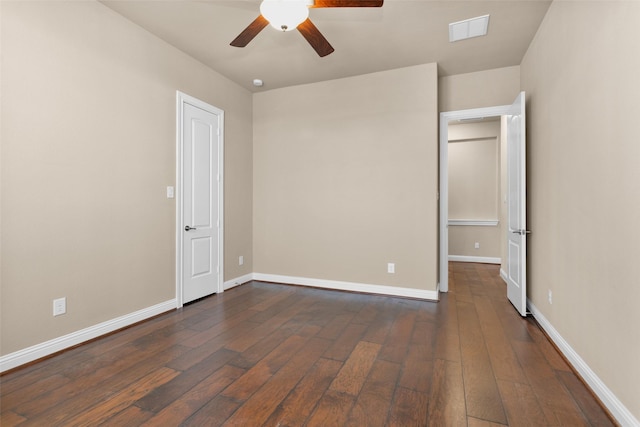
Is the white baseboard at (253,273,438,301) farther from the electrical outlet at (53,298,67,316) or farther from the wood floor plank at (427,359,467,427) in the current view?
the electrical outlet at (53,298,67,316)

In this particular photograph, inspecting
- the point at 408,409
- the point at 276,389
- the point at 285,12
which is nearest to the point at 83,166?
the point at 285,12

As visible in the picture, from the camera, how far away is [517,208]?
340 centimetres

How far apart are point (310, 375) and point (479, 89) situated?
3.94 metres

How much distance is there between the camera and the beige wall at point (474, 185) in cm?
635

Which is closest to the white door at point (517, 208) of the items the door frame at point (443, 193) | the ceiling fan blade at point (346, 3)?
the door frame at point (443, 193)

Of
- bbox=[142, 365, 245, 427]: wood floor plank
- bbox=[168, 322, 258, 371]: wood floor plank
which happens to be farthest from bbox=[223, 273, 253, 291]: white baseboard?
bbox=[142, 365, 245, 427]: wood floor plank

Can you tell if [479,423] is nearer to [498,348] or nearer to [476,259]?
[498,348]

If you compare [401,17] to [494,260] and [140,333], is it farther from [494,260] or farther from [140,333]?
[494,260]

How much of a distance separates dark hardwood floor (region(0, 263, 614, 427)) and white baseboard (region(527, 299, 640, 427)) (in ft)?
0.20

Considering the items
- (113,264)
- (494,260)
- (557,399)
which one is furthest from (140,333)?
(494,260)

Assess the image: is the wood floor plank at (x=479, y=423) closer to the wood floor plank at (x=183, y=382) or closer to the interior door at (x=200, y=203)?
the wood floor plank at (x=183, y=382)

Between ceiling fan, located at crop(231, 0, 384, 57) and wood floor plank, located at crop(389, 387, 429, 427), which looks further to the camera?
ceiling fan, located at crop(231, 0, 384, 57)

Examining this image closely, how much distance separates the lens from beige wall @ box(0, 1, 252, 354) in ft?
→ 7.23

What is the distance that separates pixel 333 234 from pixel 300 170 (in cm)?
106
